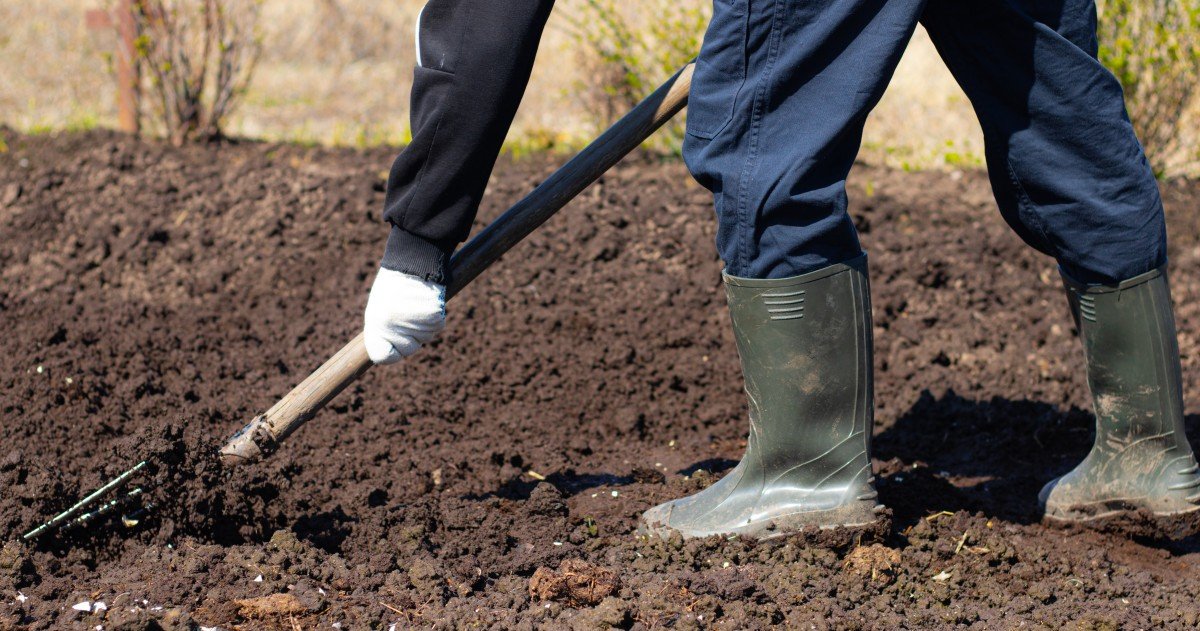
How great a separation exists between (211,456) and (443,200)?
0.82m

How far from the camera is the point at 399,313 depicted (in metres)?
2.11

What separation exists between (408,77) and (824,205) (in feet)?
20.1

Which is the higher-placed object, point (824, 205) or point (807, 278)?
point (824, 205)

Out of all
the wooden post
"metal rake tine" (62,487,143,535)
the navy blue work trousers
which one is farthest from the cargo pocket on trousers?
the wooden post

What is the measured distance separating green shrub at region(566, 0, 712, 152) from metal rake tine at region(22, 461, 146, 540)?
9.60 feet

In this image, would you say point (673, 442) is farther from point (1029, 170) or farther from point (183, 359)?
point (183, 359)

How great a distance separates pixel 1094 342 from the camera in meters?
2.25

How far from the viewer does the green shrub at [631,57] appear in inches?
184

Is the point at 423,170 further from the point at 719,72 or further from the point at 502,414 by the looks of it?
the point at 502,414

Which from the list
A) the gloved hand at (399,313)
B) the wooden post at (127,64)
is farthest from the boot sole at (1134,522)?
the wooden post at (127,64)

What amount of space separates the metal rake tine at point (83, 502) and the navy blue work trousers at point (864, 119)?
1.31 m

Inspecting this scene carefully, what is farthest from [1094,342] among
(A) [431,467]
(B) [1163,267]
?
(A) [431,467]

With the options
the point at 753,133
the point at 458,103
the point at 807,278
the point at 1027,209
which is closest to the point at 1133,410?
the point at 1027,209

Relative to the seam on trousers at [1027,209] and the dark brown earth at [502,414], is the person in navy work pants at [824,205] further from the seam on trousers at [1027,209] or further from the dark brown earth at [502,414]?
the dark brown earth at [502,414]
